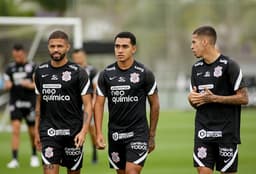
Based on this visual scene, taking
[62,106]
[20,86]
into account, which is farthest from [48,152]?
[20,86]

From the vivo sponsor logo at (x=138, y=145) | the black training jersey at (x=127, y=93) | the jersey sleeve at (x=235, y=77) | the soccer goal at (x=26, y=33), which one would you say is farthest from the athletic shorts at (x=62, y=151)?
the soccer goal at (x=26, y=33)

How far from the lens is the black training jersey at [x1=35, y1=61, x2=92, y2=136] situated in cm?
1234

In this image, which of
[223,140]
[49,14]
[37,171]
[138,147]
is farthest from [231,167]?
[49,14]

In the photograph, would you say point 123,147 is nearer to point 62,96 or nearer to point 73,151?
point 73,151

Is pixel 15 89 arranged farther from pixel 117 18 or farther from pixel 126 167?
pixel 117 18

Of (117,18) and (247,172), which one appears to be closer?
(247,172)

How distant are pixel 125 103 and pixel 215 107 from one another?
3.87ft

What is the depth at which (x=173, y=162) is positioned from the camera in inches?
787

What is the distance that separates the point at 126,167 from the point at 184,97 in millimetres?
37040

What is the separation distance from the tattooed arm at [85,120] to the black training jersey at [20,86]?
7.50m

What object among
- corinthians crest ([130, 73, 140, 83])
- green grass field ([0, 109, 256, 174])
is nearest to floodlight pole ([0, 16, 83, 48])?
green grass field ([0, 109, 256, 174])

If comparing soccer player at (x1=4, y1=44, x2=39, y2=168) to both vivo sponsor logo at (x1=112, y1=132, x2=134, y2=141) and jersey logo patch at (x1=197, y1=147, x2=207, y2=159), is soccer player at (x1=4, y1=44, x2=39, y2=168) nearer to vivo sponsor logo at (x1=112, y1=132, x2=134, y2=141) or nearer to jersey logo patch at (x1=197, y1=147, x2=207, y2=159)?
vivo sponsor logo at (x1=112, y1=132, x2=134, y2=141)

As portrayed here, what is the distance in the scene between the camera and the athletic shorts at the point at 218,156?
1185 centimetres

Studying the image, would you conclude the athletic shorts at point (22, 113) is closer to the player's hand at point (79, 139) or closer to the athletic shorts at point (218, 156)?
the player's hand at point (79, 139)
